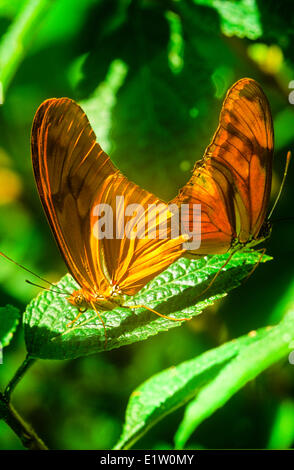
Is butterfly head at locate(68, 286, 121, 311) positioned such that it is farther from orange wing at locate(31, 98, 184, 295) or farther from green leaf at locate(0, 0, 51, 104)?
green leaf at locate(0, 0, 51, 104)

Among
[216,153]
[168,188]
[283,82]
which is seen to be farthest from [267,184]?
[283,82]

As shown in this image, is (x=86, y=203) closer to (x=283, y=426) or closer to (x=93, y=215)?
(x=93, y=215)

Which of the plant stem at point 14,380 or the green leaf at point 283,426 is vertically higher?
the plant stem at point 14,380

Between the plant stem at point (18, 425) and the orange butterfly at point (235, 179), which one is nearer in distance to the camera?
the plant stem at point (18, 425)

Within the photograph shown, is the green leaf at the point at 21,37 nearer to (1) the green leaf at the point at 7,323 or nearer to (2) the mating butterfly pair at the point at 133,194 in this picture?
(2) the mating butterfly pair at the point at 133,194

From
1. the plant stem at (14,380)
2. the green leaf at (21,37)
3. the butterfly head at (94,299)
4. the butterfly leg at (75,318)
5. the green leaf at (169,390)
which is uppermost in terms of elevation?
the green leaf at (21,37)

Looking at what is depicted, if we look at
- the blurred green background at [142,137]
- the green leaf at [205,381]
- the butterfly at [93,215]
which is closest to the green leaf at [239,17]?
the blurred green background at [142,137]

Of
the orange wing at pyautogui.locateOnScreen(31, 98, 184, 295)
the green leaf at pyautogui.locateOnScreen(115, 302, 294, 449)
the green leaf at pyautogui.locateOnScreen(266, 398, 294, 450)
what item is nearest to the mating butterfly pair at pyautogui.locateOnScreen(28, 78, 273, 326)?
the orange wing at pyautogui.locateOnScreen(31, 98, 184, 295)
